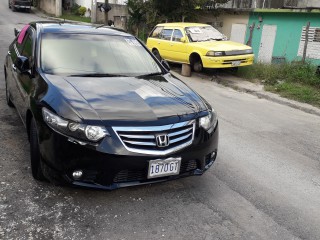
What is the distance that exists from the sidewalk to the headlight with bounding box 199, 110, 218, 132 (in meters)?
4.99

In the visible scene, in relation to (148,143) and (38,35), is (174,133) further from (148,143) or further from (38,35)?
(38,35)

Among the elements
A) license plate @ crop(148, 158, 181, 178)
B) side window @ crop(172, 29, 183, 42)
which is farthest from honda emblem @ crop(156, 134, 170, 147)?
side window @ crop(172, 29, 183, 42)

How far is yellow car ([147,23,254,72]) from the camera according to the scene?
35.3 feet

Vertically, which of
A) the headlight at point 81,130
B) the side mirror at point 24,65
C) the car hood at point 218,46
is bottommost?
the headlight at point 81,130

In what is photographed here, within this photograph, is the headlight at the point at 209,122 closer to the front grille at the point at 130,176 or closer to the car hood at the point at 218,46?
the front grille at the point at 130,176

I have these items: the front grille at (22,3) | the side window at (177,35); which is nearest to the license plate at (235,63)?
the side window at (177,35)

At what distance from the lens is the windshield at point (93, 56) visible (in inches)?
165

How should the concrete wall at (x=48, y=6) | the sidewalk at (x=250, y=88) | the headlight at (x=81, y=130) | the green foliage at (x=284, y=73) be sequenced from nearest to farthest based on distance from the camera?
the headlight at (x=81, y=130)
the sidewalk at (x=250, y=88)
the green foliage at (x=284, y=73)
the concrete wall at (x=48, y=6)

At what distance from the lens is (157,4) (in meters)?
18.5

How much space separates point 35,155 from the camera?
3.56 meters

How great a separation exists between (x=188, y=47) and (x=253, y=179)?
319 inches

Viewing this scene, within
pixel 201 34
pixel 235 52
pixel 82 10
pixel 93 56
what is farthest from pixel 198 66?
pixel 82 10

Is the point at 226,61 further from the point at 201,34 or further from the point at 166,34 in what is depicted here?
the point at 166,34

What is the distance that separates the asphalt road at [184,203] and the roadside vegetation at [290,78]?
13.6ft
